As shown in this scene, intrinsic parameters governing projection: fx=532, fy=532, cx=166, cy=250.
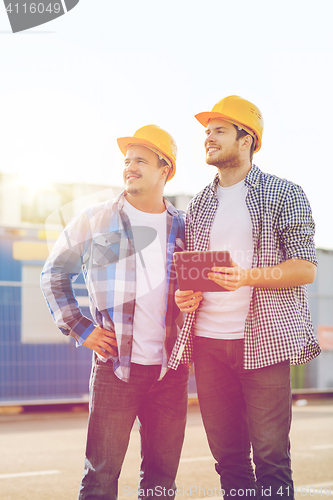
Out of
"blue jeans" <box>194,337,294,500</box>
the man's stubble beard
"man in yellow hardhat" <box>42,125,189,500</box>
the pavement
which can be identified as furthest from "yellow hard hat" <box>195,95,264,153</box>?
the pavement

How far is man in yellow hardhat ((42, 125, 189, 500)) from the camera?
2654 millimetres

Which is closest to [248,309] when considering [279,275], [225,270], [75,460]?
[279,275]

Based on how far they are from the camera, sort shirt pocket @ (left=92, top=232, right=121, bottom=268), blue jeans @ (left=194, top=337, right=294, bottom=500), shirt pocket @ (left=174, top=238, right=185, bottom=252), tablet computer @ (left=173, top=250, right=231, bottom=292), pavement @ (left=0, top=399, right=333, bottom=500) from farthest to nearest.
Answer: pavement @ (left=0, top=399, right=333, bottom=500) → shirt pocket @ (left=174, top=238, right=185, bottom=252) → shirt pocket @ (left=92, top=232, right=121, bottom=268) → blue jeans @ (left=194, top=337, right=294, bottom=500) → tablet computer @ (left=173, top=250, right=231, bottom=292)

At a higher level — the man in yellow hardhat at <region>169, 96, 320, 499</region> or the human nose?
the human nose

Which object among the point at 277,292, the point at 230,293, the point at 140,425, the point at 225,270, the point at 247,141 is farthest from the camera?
the point at 140,425

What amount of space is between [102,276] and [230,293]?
26.3 inches

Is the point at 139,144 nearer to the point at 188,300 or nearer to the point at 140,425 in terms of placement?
the point at 188,300

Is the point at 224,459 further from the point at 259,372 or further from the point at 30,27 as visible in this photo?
the point at 30,27

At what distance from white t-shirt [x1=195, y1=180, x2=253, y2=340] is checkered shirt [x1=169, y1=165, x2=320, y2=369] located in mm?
49

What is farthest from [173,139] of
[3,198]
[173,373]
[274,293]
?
[3,198]

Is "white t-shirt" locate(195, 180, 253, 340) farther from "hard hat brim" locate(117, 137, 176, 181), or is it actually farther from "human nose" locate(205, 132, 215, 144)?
"hard hat brim" locate(117, 137, 176, 181)

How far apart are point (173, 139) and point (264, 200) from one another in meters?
0.81

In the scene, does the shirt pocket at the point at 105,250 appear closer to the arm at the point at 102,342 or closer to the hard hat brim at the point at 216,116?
the arm at the point at 102,342

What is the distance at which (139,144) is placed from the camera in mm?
3006
